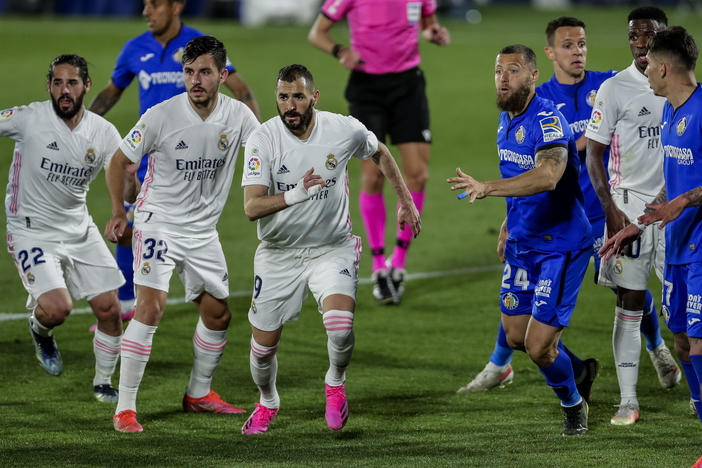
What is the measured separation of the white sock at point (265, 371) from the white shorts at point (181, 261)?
0.57 m

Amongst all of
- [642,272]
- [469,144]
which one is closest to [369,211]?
[642,272]

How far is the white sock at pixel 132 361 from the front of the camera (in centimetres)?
681

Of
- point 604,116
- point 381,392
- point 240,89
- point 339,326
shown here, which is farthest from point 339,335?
point 240,89

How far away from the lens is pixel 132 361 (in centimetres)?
683

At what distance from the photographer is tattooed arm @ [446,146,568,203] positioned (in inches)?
231

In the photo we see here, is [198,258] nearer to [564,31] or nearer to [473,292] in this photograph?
[564,31]

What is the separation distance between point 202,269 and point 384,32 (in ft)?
14.5

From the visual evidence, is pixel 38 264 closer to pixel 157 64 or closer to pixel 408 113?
pixel 157 64

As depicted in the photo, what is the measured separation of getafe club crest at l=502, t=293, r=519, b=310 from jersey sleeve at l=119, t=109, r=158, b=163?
227 cm

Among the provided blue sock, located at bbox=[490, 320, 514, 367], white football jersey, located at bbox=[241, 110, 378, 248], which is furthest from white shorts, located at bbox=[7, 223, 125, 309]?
blue sock, located at bbox=[490, 320, 514, 367]

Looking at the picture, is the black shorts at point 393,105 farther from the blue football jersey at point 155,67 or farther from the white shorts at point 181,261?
the white shorts at point 181,261

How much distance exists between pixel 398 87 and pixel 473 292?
199cm

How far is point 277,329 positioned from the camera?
6836 millimetres

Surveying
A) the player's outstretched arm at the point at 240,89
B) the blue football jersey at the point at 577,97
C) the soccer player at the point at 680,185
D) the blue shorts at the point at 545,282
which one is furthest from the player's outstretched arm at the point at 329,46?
the soccer player at the point at 680,185
